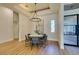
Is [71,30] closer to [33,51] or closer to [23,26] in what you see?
[33,51]

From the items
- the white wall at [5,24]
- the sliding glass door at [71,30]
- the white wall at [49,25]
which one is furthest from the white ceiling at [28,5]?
the white wall at [5,24]

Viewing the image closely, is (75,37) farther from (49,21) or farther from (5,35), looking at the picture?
(5,35)

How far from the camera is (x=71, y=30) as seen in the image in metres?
8.25

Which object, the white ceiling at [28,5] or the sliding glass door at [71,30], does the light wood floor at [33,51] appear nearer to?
the sliding glass door at [71,30]

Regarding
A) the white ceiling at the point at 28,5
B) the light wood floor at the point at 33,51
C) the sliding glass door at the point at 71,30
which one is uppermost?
the white ceiling at the point at 28,5

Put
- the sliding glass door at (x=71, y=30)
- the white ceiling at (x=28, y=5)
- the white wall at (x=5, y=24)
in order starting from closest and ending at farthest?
the white ceiling at (x=28, y=5), the sliding glass door at (x=71, y=30), the white wall at (x=5, y=24)

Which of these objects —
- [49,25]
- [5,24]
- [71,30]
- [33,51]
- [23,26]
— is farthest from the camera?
[49,25]

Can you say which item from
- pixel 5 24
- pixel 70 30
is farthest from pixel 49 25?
pixel 5 24

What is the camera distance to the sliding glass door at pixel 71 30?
7.93 m

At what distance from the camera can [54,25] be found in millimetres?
11141

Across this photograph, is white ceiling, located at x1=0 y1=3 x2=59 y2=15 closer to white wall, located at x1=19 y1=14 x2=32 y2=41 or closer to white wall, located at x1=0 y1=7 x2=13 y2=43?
white wall, located at x1=19 y1=14 x2=32 y2=41

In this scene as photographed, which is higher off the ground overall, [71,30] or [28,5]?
[28,5]

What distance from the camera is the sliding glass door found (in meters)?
7.93
